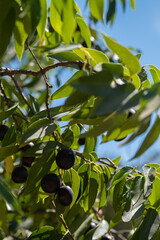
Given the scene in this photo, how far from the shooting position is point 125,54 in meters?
0.96

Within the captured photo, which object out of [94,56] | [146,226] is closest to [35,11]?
[94,56]

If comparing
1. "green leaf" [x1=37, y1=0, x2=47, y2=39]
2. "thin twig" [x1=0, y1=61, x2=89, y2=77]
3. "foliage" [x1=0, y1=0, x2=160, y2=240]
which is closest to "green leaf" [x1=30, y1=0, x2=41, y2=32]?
"foliage" [x1=0, y1=0, x2=160, y2=240]

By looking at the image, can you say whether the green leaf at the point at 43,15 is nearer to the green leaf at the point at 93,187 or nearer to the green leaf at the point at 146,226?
the green leaf at the point at 93,187

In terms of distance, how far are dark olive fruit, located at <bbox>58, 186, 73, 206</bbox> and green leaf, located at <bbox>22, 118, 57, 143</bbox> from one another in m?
0.26

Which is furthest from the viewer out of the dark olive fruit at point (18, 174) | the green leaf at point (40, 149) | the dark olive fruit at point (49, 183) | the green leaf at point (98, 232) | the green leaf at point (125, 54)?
the dark olive fruit at point (18, 174)

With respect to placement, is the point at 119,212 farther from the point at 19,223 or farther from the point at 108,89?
the point at 19,223

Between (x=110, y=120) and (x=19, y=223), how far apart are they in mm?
1939

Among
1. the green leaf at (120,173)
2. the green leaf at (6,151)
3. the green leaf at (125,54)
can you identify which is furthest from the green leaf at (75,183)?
the green leaf at (125,54)

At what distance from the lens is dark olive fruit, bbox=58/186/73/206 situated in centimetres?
119

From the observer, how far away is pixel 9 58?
2.96m

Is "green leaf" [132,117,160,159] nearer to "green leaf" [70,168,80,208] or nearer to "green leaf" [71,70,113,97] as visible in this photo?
"green leaf" [71,70,113,97]

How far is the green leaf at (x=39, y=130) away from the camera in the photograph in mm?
996

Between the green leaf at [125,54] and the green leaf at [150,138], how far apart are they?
160 mm

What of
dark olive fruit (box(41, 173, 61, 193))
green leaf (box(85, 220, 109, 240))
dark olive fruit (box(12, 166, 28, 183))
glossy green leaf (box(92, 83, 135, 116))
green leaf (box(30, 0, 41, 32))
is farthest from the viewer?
dark olive fruit (box(12, 166, 28, 183))
